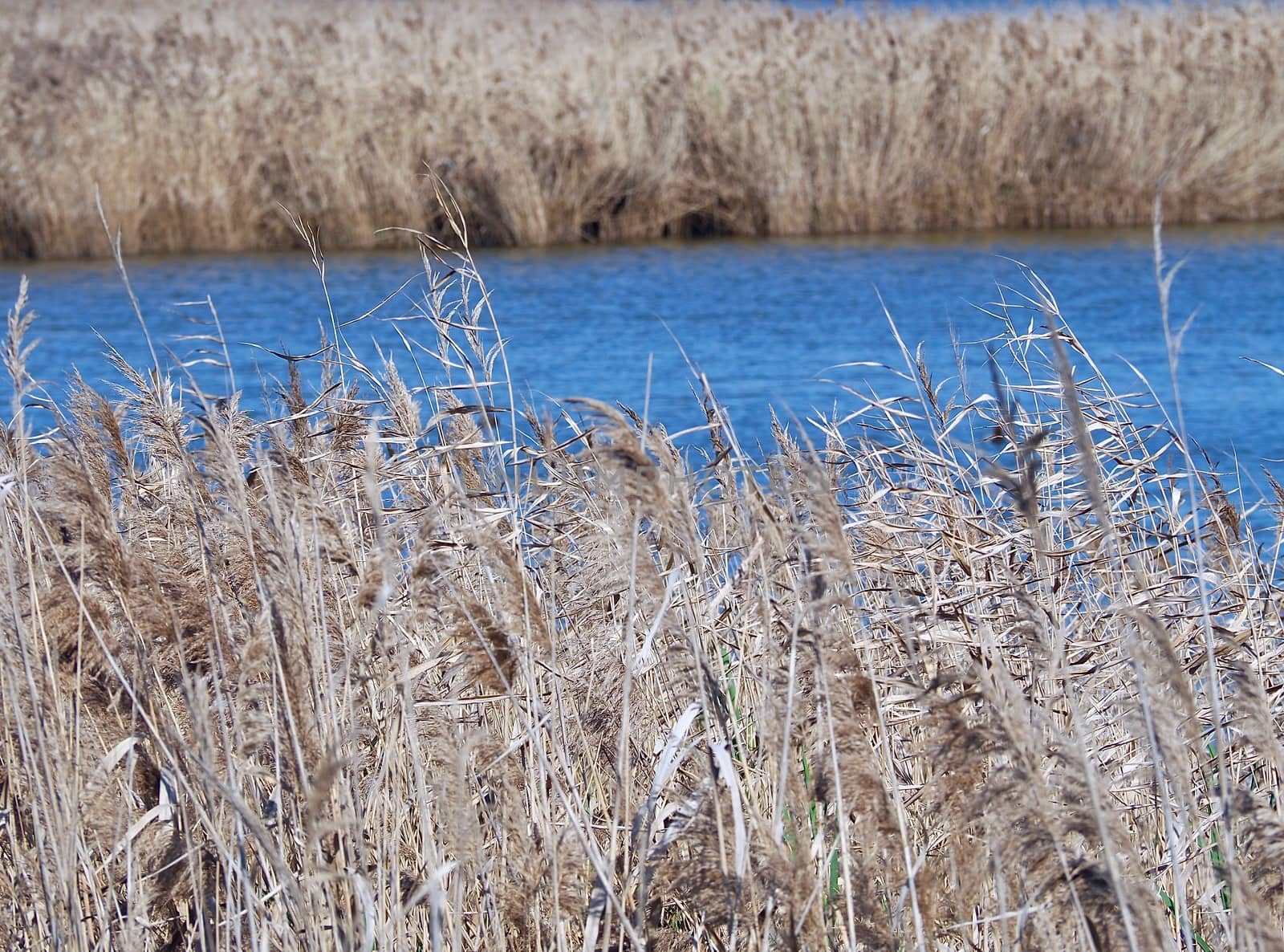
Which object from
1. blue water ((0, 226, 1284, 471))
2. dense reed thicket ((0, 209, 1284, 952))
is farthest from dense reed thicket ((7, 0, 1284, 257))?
dense reed thicket ((0, 209, 1284, 952))

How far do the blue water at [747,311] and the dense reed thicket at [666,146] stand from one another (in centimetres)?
40

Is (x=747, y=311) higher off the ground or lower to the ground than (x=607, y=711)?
lower

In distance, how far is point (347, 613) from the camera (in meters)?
2.33

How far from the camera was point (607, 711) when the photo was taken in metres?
2.21

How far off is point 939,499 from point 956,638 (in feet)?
1.77

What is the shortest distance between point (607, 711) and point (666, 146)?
8.84 m

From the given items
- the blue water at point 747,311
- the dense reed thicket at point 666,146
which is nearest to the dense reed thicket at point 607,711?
the blue water at point 747,311

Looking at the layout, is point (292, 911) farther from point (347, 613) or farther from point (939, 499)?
point (939, 499)

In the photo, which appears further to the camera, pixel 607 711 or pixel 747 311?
pixel 747 311

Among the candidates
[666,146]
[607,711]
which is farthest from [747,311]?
[607,711]

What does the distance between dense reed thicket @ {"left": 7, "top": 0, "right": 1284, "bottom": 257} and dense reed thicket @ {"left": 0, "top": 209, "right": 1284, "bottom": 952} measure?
8.21 metres

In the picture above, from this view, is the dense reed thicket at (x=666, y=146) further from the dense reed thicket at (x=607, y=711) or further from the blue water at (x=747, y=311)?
the dense reed thicket at (x=607, y=711)

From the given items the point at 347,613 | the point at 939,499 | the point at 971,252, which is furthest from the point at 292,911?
the point at 971,252

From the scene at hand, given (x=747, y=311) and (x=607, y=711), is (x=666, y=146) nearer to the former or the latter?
(x=747, y=311)
